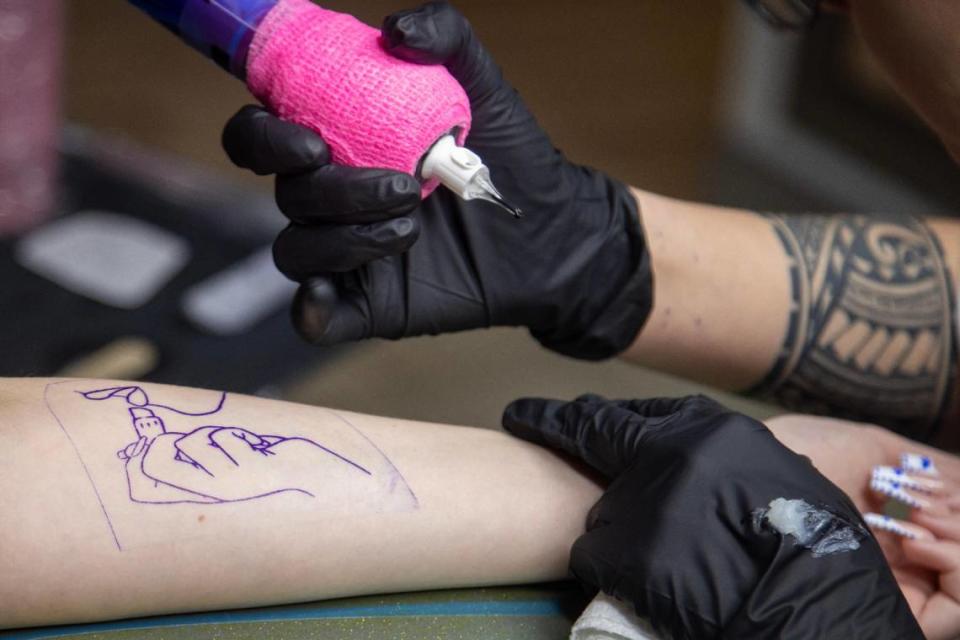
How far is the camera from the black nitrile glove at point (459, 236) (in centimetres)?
86

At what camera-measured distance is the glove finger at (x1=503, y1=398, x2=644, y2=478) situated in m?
0.88

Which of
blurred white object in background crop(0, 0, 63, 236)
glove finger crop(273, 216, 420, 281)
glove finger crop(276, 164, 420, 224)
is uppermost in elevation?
glove finger crop(276, 164, 420, 224)

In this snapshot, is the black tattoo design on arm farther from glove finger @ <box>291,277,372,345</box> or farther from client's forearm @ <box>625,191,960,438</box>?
glove finger @ <box>291,277,372,345</box>

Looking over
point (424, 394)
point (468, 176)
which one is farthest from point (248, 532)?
point (424, 394)

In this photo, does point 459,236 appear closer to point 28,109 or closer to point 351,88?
point 351,88

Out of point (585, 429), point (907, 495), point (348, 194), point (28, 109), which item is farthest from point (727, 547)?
point (28, 109)

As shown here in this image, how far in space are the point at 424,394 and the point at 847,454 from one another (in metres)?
1.04

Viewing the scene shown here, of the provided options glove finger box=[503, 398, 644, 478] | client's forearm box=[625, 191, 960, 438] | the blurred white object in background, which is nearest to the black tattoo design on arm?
client's forearm box=[625, 191, 960, 438]

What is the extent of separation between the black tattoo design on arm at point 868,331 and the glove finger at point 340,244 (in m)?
0.60

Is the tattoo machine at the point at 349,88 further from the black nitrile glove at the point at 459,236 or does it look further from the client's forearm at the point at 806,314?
the client's forearm at the point at 806,314

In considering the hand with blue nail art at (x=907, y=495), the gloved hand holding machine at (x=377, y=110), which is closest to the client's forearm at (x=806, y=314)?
the hand with blue nail art at (x=907, y=495)

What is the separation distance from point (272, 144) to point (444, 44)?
0.17 meters

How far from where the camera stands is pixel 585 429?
3.03 ft

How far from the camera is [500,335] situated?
6.86 feet
